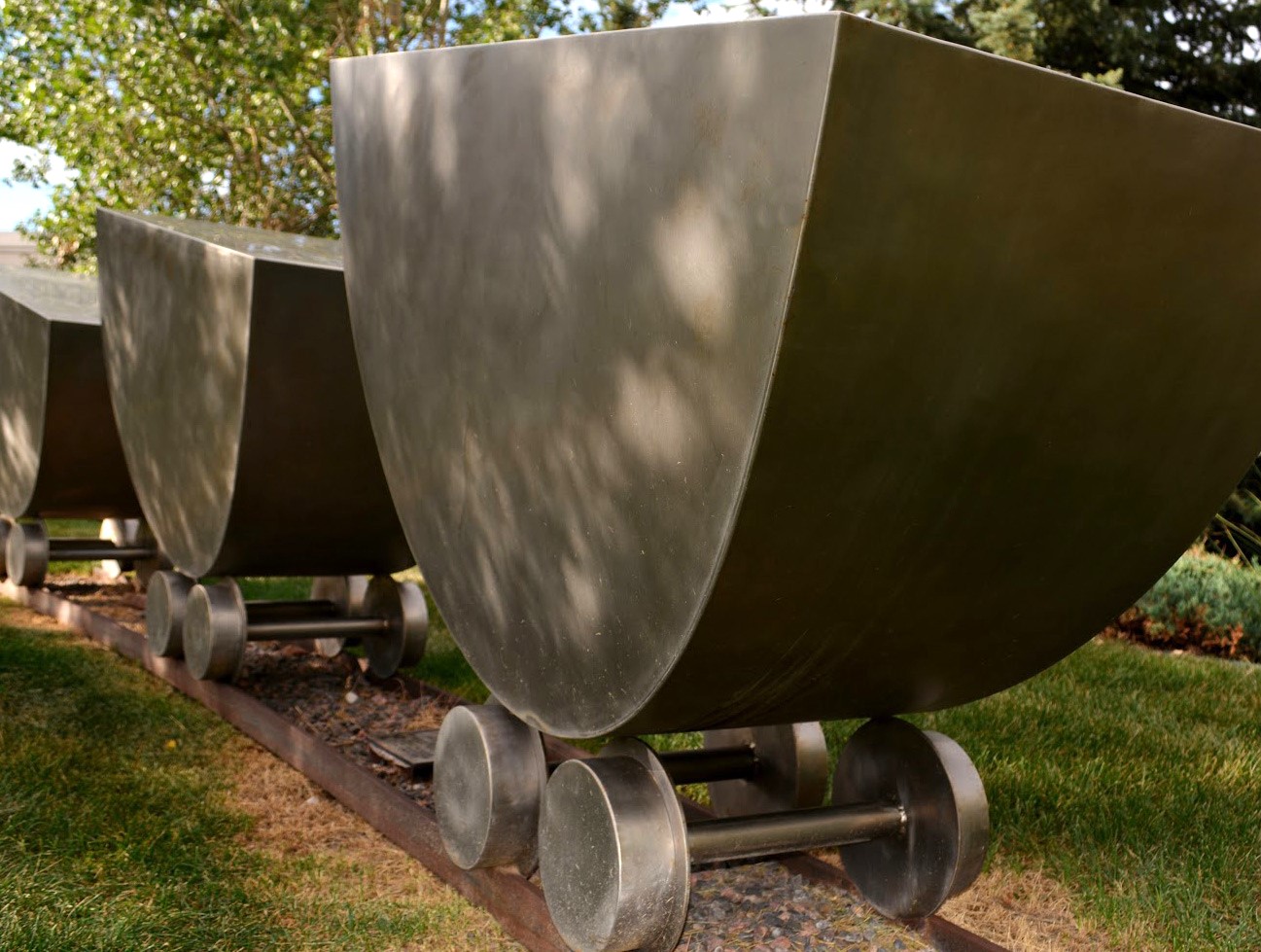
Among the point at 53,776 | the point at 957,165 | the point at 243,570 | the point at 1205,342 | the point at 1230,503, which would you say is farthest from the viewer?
the point at 1230,503

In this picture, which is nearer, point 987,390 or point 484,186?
point 987,390

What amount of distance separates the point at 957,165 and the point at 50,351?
472 centimetres

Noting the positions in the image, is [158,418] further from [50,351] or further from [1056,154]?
[1056,154]

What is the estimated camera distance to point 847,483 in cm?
170

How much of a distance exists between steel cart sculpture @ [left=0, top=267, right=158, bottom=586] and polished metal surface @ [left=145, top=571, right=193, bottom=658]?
1.34m

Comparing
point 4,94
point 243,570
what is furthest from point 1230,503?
point 4,94

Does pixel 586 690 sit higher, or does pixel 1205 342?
pixel 1205 342

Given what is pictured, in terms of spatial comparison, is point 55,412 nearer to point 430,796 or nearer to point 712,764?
point 430,796

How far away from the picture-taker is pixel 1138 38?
914 centimetres

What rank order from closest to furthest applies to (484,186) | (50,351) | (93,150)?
(484,186) → (50,351) → (93,150)

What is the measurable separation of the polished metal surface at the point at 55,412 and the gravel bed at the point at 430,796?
63 centimetres

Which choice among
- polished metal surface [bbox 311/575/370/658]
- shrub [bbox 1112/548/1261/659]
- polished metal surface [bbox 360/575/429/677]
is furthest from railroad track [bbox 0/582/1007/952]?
shrub [bbox 1112/548/1261/659]

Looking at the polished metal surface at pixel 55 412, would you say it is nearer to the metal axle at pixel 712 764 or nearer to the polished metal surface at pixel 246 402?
the polished metal surface at pixel 246 402

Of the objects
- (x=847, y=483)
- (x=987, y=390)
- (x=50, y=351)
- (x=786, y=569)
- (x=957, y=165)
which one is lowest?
(x=50, y=351)
